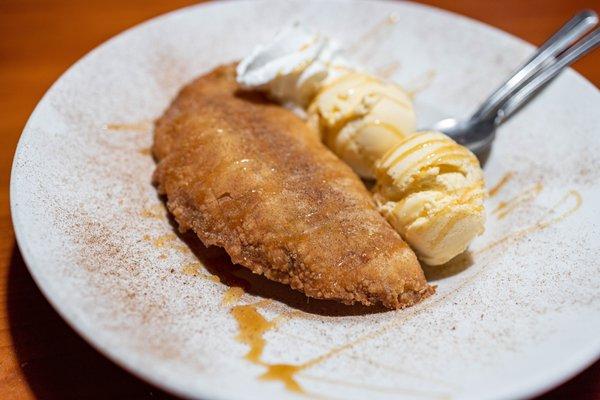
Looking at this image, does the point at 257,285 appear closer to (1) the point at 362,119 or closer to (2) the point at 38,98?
(1) the point at 362,119

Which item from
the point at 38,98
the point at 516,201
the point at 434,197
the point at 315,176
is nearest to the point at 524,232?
the point at 516,201

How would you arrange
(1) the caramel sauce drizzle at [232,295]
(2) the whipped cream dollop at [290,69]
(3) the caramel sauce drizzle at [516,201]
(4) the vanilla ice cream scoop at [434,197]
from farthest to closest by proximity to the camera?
(2) the whipped cream dollop at [290,69] → (3) the caramel sauce drizzle at [516,201] → (4) the vanilla ice cream scoop at [434,197] → (1) the caramel sauce drizzle at [232,295]

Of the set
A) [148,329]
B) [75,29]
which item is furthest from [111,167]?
[75,29]

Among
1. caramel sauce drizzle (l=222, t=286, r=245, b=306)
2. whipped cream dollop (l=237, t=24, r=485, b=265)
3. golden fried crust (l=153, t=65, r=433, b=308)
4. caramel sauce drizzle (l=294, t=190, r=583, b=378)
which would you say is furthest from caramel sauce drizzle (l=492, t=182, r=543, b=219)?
caramel sauce drizzle (l=222, t=286, r=245, b=306)

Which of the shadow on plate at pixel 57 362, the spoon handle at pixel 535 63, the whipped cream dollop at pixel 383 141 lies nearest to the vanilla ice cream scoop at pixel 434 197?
the whipped cream dollop at pixel 383 141

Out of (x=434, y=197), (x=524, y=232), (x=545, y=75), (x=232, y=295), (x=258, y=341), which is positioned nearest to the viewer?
(x=258, y=341)

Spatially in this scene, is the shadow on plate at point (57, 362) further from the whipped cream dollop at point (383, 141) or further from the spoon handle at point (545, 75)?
the spoon handle at point (545, 75)
